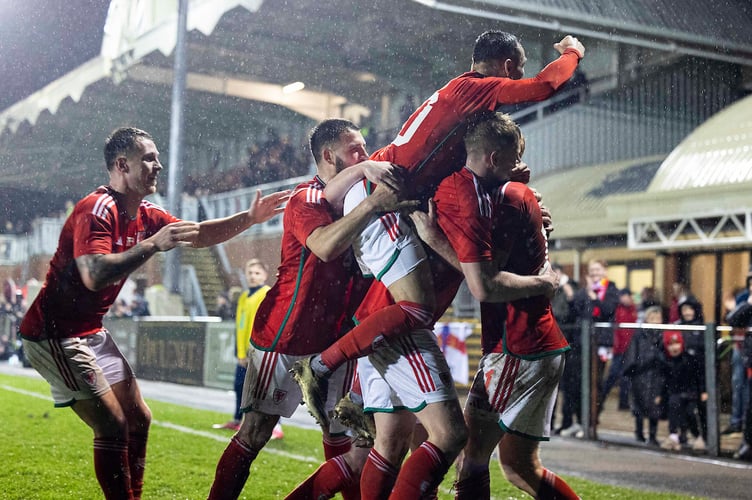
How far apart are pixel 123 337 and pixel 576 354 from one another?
3.17m

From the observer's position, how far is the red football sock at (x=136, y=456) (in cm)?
321

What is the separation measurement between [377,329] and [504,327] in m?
0.41

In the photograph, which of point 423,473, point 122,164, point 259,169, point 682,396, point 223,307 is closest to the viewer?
point 423,473

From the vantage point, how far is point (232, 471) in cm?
299

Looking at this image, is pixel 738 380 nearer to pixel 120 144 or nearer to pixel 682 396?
pixel 682 396

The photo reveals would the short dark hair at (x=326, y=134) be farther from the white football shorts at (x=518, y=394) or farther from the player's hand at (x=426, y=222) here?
the white football shorts at (x=518, y=394)

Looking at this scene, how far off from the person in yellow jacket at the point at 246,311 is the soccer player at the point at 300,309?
7.10ft

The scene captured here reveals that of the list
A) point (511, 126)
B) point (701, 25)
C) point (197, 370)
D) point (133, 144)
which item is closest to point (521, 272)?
point (511, 126)

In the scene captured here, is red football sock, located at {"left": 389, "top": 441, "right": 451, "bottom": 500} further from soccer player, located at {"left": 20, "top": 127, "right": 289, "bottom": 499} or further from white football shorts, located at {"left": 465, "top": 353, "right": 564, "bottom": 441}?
soccer player, located at {"left": 20, "top": 127, "right": 289, "bottom": 499}

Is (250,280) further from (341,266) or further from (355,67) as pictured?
(341,266)

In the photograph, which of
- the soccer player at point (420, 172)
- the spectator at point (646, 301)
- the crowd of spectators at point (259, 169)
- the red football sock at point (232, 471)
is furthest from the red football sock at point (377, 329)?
the spectator at point (646, 301)

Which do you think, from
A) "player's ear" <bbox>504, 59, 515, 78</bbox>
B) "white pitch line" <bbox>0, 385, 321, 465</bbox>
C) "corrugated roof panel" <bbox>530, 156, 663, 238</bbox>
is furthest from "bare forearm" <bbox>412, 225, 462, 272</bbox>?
"corrugated roof panel" <bbox>530, 156, 663, 238</bbox>

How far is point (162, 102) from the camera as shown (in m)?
4.45

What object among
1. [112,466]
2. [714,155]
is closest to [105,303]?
[112,466]
